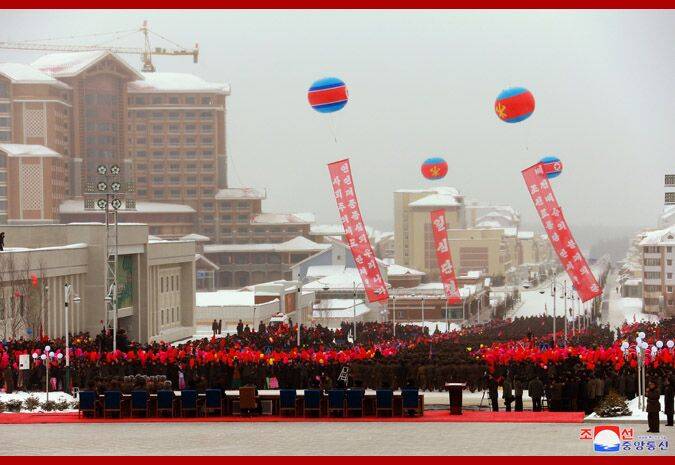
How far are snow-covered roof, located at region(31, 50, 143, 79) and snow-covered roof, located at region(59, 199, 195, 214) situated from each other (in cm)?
1313

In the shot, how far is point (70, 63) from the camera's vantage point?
148m

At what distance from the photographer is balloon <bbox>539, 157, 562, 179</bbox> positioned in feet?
182

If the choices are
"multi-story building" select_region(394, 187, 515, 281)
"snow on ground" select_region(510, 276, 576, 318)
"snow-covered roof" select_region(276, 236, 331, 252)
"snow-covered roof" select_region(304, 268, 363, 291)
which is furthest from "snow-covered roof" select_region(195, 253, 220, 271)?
"multi-story building" select_region(394, 187, 515, 281)

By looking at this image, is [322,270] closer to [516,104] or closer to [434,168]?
[434,168]

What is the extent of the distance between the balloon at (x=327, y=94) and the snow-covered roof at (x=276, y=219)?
112907mm

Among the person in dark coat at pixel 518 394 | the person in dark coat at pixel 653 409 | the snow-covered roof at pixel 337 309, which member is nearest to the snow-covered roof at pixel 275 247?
the snow-covered roof at pixel 337 309

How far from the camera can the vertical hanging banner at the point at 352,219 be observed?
49.2 metres

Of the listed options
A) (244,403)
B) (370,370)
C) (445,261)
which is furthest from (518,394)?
(445,261)

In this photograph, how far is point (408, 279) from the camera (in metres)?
118

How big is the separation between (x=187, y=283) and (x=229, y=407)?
1579 inches

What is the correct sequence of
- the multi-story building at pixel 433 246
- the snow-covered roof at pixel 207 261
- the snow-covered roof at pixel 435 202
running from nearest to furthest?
the snow-covered roof at pixel 207 261 → the multi-story building at pixel 433 246 → the snow-covered roof at pixel 435 202

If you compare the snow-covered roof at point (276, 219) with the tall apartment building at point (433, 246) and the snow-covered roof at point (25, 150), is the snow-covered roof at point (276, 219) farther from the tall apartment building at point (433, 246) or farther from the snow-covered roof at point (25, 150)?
the tall apartment building at point (433, 246)

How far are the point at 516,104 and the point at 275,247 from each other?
363ft

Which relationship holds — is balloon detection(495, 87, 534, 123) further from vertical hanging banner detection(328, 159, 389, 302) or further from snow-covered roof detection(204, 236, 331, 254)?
snow-covered roof detection(204, 236, 331, 254)
